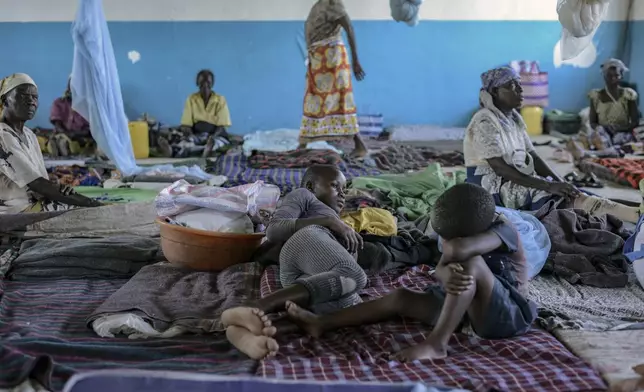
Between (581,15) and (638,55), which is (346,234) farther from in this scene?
(638,55)

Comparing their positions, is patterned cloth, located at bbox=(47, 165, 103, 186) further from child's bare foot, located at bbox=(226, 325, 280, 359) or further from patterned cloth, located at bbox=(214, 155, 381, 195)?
child's bare foot, located at bbox=(226, 325, 280, 359)

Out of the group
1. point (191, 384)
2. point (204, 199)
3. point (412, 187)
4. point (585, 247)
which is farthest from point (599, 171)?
point (191, 384)

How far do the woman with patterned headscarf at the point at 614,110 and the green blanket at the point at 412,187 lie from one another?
2627 mm

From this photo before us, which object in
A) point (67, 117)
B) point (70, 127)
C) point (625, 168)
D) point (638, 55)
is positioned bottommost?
point (625, 168)

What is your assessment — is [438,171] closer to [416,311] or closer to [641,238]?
[641,238]

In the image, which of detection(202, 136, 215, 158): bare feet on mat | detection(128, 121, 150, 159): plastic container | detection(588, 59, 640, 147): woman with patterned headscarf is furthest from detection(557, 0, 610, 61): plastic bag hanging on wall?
detection(128, 121, 150, 159): plastic container

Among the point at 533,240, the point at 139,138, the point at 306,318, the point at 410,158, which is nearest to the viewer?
the point at 306,318

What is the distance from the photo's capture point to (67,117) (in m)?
7.62

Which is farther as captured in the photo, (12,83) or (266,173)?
(266,173)

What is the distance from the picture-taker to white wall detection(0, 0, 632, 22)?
852 centimetres

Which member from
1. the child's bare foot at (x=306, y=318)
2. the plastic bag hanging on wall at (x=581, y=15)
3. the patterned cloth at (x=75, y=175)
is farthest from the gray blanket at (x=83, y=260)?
the plastic bag hanging on wall at (x=581, y=15)

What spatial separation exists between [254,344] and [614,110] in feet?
19.7

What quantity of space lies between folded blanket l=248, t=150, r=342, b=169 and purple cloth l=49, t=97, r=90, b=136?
87.2 inches

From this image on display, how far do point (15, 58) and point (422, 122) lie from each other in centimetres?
503
